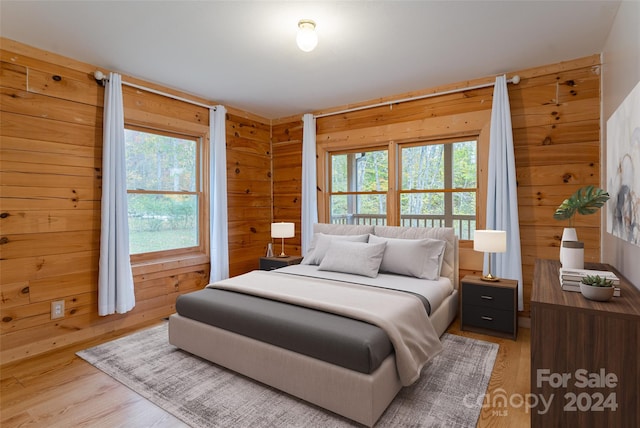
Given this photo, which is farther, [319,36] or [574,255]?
[319,36]

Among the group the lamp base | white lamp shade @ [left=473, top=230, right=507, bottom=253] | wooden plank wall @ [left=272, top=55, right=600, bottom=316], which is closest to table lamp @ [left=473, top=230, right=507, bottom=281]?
white lamp shade @ [left=473, top=230, right=507, bottom=253]

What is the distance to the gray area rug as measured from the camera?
5.95 ft

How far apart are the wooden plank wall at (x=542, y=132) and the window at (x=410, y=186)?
8.2 inches

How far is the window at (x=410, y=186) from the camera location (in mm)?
3656

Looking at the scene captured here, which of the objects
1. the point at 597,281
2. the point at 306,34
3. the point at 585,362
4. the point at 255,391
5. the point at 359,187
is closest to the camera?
the point at 585,362

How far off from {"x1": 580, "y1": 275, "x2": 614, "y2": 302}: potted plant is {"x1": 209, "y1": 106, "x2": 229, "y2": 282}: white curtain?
347 centimetres

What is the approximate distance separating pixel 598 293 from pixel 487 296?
1496 mm

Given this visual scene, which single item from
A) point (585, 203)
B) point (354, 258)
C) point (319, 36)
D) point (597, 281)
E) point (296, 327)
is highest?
point (319, 36)

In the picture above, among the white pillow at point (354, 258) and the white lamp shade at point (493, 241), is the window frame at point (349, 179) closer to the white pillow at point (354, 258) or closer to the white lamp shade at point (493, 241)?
the white pillow at point (354, 258)

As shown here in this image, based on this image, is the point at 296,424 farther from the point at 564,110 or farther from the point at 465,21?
the point at 564,110

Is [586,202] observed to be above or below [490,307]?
above

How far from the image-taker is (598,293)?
4.87 feet

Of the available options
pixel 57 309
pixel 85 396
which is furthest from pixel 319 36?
pixel 57 309

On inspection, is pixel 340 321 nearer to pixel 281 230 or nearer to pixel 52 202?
pixel 281 230
